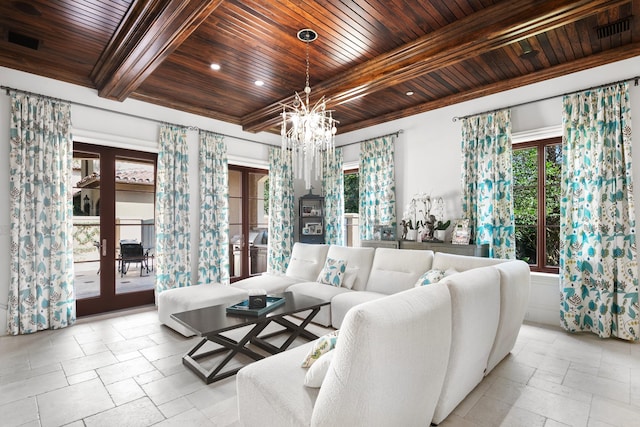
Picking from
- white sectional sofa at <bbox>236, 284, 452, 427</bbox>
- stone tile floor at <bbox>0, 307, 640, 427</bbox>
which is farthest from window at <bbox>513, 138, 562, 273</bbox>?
white sectional sofa at <bbox>236, 284, 452, 427</bbox>

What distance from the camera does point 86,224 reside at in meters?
4.48

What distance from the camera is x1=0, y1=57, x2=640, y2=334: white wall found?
3717 millimetres

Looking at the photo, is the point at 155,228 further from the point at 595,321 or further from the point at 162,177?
the point at 595,321

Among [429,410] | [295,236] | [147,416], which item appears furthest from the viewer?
[295,236]

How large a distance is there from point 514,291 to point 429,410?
4.64 feet

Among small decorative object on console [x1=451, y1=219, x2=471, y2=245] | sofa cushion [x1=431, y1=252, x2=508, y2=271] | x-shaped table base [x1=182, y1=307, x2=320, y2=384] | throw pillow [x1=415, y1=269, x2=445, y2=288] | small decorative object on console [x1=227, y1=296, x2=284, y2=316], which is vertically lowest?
x-shaped table base [x1=182, y1=307, x2=320, y2=384]

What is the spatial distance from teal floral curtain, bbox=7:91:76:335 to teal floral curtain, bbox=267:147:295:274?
3205 millimetres

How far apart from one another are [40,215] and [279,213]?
3.63 meters

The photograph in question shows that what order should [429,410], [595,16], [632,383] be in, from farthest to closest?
[595,16], [632,383], [429,410]

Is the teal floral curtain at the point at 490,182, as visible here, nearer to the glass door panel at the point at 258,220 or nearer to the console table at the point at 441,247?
the console table at the point at 441,247

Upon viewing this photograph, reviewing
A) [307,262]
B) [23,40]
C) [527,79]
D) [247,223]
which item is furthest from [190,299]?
[527,79]

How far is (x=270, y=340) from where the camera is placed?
11.5ft

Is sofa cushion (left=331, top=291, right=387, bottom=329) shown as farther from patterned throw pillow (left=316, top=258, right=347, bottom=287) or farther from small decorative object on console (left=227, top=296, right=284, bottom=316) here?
small decorative object on console (left=227, top=296, right=284, bottom=316)

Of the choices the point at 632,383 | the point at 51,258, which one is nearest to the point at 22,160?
the point at 51,258
